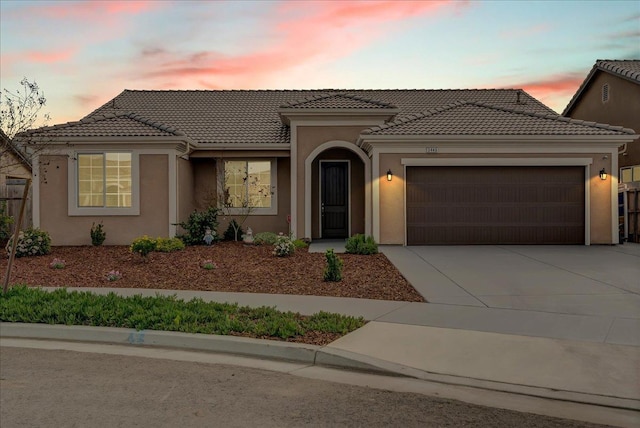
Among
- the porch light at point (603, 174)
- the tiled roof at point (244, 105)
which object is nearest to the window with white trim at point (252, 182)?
the tiled roof at point (244, 105)

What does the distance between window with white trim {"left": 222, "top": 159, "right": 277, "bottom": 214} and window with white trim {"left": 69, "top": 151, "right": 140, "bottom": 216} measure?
3.29 metres

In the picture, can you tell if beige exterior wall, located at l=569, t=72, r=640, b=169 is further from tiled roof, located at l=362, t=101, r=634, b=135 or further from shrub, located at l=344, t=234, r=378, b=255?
shrub, located at l=344, t=234, r=378, b=255

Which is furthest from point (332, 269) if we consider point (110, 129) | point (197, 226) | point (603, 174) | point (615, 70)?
point (615, 70)

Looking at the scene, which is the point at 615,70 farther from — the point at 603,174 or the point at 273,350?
the point at 273,350

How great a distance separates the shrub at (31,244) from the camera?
15315 mm

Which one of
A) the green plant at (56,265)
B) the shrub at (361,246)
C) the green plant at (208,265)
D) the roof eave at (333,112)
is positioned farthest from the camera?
the roof eave at (333,112)

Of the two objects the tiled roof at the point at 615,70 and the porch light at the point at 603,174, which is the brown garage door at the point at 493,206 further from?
the tiled roof at the point at 615,70

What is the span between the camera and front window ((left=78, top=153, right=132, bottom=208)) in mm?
18031

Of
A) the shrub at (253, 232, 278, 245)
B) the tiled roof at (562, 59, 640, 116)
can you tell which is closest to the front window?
the shrub at (253, 232, 278, 245)

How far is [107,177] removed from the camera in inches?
711

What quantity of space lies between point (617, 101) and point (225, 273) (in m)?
18.2

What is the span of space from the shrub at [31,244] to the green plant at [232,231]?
5.61 m

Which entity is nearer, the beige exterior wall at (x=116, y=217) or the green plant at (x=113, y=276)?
the green plant at (x=113, y=276)

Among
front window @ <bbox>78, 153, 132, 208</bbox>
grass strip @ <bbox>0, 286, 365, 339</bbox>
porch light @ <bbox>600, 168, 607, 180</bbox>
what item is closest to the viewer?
grass strip @ <bbox>0, 286, 365, 339</bbox>
